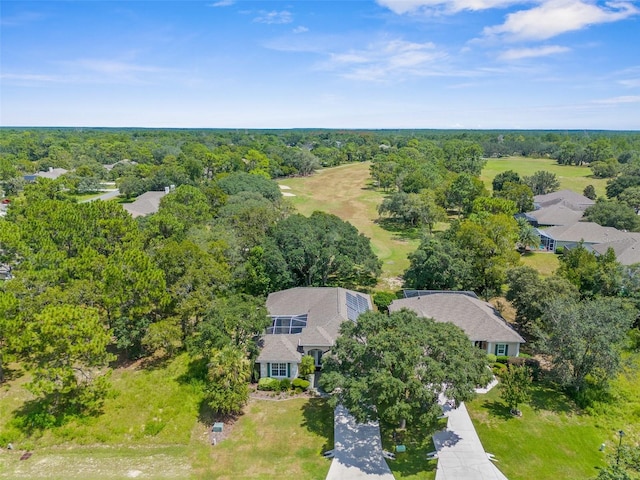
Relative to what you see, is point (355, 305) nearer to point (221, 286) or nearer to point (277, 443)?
point (221, 286)

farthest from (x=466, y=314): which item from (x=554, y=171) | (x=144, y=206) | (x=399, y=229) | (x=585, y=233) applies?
(x=554, y=171)

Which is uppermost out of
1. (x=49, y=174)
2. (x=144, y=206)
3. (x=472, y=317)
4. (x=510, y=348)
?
(x=49, y=174)

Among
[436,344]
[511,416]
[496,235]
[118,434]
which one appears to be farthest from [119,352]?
[496,235]

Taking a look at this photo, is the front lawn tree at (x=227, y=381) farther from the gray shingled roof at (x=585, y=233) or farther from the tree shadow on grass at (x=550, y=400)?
the gray shingled roof at (x=585, y=233)

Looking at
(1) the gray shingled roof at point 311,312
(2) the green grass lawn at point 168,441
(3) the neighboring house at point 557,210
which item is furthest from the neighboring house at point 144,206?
(3) the neighboring house at point 557,210

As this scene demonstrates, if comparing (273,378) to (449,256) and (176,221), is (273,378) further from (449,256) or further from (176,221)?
(176,221)
